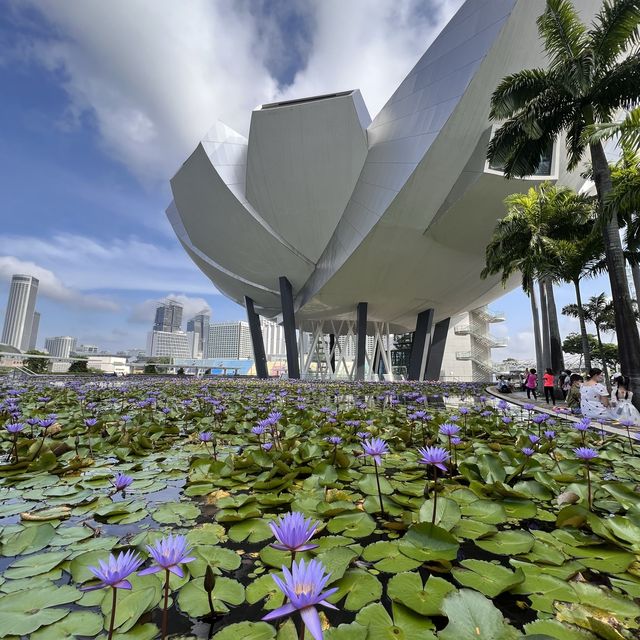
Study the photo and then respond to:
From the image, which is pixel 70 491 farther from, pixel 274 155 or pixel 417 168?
pixel 274 155

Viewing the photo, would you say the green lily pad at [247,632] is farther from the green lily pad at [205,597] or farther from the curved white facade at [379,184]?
the curved white facade at [379,184]

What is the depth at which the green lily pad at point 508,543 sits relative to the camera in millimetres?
1542

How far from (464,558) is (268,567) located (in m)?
0.83

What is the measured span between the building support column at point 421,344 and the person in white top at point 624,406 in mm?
18068

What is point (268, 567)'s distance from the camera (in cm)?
147

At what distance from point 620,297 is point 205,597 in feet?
34.1

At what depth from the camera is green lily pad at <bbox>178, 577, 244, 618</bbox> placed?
116 cm

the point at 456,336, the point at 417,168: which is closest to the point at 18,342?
the point at 456,336

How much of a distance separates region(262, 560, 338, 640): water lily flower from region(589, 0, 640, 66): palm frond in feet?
40.7

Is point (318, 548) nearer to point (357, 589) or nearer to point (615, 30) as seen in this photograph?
point (357, 589)

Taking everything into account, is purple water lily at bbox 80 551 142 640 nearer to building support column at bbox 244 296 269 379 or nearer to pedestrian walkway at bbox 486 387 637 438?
pedestrian walkway at bbox 486 387 637 438

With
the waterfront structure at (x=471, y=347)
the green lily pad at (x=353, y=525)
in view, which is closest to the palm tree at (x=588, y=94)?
the green lily pad at (x=353, y=525)

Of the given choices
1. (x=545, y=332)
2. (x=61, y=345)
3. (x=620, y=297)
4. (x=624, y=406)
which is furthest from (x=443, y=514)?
(x=61, y=345)

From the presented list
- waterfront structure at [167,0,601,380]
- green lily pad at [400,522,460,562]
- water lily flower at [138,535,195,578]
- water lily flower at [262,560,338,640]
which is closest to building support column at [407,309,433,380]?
waterfront structure at [167,0,601,380]
